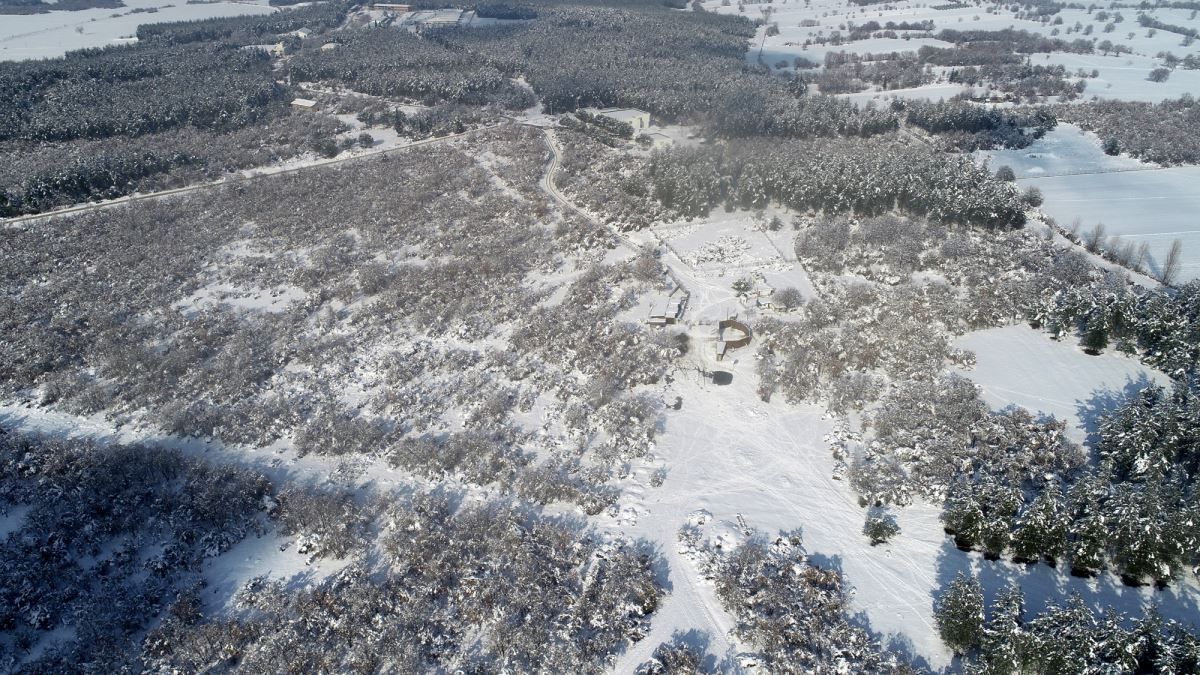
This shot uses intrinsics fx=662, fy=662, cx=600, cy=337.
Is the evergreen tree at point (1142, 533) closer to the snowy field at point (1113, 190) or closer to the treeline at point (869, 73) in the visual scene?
the snowy field at point (1113, 190)

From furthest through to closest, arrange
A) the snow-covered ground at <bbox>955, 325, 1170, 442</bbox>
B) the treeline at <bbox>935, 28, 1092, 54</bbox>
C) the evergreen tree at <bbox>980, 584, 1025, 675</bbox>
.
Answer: the treeline at <bbox>935, 28, 1092, 54</bbox>, the snow-covered ground at <bbox>955, 325, 1170, 442</bbox>, the evergreen tree at <bbox>980, 584, 1025, 675</bbox>

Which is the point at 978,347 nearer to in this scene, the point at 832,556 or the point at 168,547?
the point at 832,556

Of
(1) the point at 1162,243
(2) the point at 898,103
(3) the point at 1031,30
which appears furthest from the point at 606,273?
(3) the point at 1031,30

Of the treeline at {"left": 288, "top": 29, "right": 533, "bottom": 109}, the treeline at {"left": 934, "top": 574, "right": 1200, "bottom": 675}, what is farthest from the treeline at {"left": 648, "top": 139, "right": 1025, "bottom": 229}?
the treeline at {"left": 934, "top": 574, "right": 1200, "bottom": 675}

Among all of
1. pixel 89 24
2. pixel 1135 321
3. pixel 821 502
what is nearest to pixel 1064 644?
pixel 821 502

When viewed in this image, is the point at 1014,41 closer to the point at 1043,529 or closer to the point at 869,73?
the point at 869,73

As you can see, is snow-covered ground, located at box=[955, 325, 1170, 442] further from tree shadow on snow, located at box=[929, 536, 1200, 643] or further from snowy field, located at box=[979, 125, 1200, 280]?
snowy field, located at box=[979, 125, 1200, 280]
